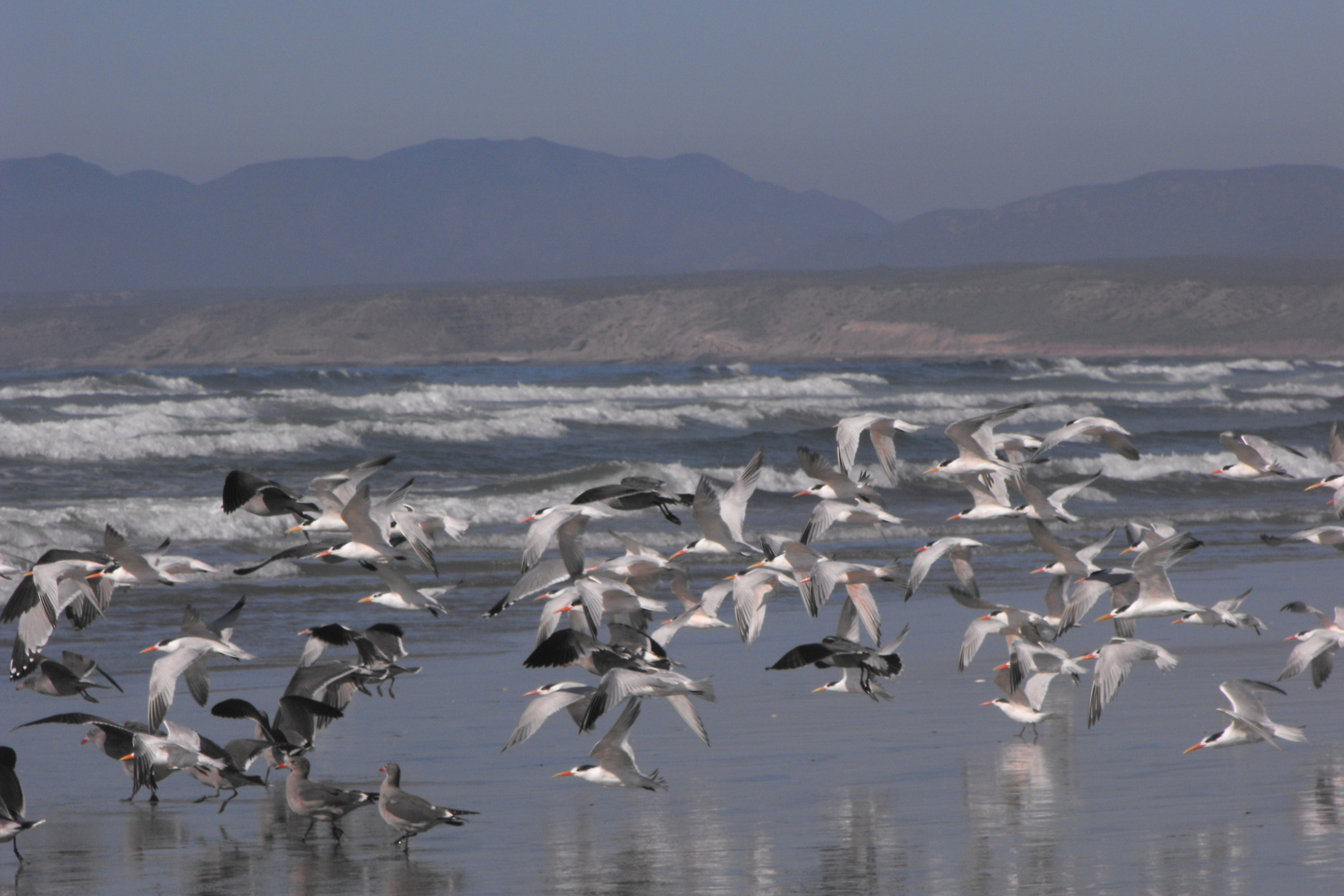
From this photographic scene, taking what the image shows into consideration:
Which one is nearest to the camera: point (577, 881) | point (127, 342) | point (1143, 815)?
point (577, 881)

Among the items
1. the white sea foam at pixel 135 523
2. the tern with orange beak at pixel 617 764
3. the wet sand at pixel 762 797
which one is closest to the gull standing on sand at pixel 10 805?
Answer: the wet sand at pixel 762 797

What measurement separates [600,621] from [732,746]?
1324mm

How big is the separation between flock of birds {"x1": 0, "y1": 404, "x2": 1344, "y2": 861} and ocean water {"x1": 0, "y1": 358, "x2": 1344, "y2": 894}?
233mm

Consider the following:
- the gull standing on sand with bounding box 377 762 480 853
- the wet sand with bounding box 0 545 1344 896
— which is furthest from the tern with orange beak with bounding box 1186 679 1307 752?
the gull standing on sand with bounding box 377 762 480 853

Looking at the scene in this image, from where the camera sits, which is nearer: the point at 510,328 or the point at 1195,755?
the point at 1195,755

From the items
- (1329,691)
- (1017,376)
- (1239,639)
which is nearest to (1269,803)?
(1329,691)

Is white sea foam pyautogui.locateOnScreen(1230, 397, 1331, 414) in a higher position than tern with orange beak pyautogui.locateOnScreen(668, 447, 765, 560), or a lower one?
higher

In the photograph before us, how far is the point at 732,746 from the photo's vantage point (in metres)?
8.95

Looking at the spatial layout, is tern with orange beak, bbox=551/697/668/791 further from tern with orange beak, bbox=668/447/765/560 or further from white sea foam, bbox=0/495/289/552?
white sea foam, bbox=0/495/289/552

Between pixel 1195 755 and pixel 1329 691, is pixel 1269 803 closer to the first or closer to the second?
pixel 1195 755

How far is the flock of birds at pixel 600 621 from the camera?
25.6 feet

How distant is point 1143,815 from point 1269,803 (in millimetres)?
700

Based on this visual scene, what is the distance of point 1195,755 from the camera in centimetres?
848

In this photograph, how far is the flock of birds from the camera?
7.81 metres
